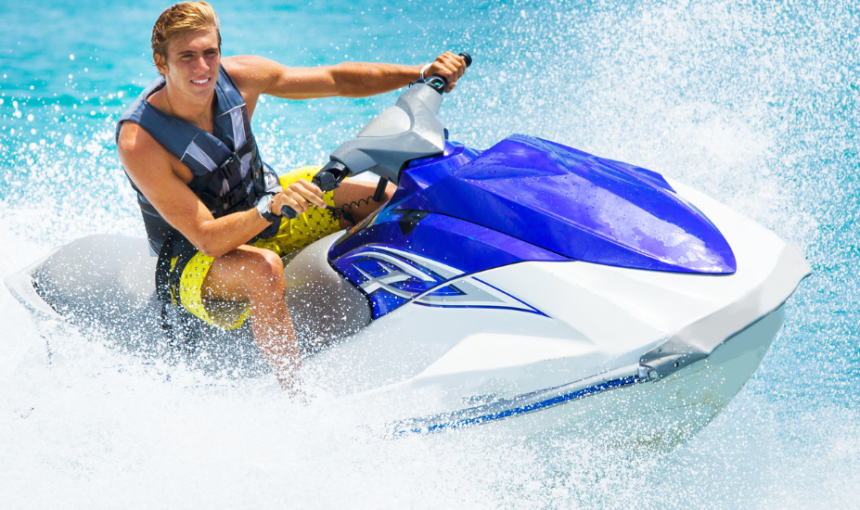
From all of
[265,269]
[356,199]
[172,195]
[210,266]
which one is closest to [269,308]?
[265,269]

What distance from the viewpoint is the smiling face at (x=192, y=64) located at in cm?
167

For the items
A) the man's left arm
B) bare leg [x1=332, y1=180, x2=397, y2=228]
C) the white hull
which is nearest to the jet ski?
the white hull

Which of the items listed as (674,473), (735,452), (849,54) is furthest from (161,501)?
(849,54)

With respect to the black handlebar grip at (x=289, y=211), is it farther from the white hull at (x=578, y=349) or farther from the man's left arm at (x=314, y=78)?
the man's left arm at (x=314, y=78)

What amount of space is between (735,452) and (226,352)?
5.07 ft

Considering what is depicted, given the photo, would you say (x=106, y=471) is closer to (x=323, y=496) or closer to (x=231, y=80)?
(x=323, y=496)

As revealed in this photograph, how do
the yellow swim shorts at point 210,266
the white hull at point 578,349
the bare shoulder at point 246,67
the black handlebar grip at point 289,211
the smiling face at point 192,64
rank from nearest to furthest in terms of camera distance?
the white hull at point 578,349
the black handlebar grip at point 289,211
the smiling face at point 192,64
the yellow swim shorts at point 210,266
the bare shoulder at point 246,67

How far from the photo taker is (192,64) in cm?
169

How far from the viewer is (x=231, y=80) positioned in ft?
6.33

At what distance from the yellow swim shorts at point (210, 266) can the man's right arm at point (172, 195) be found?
0.14 meters

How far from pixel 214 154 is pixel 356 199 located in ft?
1.45

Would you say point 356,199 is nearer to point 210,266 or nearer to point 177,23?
point 210,266

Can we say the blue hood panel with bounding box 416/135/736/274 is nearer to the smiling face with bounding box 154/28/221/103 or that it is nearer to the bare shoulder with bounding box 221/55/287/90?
the smiling face with bounding box 154/28/221/103

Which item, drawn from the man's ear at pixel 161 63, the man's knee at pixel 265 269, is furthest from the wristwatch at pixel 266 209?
the man's ear at pixel 161 63
